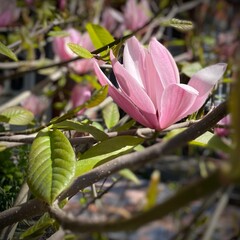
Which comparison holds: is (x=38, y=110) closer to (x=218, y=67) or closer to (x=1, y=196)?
(x=1, y=196)

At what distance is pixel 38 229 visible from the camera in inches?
17.9

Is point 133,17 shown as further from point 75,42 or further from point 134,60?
point 134,60

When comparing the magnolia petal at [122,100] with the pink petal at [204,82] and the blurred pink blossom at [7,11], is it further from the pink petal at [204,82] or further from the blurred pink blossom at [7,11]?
the blurred pink blossom at [7,11]

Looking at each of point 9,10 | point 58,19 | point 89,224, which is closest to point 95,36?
point 58,19

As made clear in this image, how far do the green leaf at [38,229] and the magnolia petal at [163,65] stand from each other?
0.66 feet

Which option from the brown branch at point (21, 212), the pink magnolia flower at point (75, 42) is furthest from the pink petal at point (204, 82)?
the pink magnolia flower at point (75, 42)

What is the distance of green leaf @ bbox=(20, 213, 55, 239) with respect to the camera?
1.46 feet

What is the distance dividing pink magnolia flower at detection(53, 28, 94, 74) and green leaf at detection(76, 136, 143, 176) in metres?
0.77

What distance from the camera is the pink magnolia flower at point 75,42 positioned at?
1.28 meters

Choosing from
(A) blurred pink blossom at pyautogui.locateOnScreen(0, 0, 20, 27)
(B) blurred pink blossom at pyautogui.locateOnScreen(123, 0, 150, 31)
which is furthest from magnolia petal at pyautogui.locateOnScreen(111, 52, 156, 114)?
(B) blurred pink blossom at pyautogui.locateOnScreen(123, 0, 150, 31)

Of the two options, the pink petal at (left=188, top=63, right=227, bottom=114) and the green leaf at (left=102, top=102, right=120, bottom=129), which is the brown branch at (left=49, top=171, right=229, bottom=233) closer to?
the pink petal at (left=188, top=63, right=227, bottom=114)

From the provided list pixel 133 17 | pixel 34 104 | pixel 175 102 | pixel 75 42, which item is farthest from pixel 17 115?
pixel 133 17

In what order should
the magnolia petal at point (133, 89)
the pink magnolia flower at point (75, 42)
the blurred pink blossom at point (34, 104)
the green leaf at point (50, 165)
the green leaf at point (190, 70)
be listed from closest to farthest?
the green leaf at point (50, 165) → the magnolia petal at point (133, 89) → the green leaf at point (190, 70) → the pink magnolia flower at point (75, 42) → the blurred pink blossom at point (34, 104)

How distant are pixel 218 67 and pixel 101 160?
185mm
